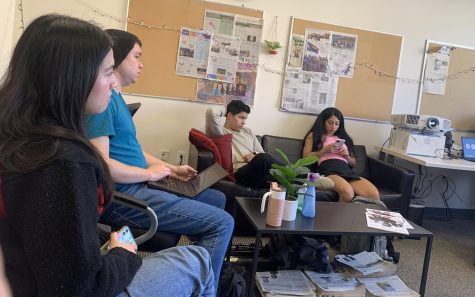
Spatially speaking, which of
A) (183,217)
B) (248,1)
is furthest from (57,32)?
(248,1)

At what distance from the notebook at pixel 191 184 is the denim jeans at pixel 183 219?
0.29 feet

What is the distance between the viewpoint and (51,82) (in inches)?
32.4

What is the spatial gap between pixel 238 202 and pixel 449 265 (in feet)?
5.33

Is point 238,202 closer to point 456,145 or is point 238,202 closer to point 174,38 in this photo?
point 174,38

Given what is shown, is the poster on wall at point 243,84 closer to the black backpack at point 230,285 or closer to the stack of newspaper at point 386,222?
the stack of newspaper at point 386,222

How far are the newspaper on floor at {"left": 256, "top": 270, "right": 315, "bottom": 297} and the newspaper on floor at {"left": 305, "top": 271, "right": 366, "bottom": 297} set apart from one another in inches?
1.5

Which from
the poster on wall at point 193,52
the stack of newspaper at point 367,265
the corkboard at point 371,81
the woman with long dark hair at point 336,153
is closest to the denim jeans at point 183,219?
the stack of newspaper at point 367,265

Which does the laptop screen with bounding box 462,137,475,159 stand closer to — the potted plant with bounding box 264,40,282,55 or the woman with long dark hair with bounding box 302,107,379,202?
the woman with long dark hair with bounding box 302,107,379,202

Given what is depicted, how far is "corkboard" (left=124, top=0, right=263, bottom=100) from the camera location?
10.6ft

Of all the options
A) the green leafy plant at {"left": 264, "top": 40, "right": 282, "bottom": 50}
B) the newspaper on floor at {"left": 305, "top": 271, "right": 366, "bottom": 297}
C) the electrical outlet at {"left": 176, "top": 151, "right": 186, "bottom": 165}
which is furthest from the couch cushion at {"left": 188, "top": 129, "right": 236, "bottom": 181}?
the newspaper on floor at {"left": 305, "top": 271, "right": 366, "bottom": 297}

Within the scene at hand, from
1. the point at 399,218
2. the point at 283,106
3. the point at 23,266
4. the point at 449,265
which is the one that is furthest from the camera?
the point at 283,106

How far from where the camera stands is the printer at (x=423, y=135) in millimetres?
3305

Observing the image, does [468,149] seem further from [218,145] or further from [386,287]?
[218,145]

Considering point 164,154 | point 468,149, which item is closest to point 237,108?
point 164,154
